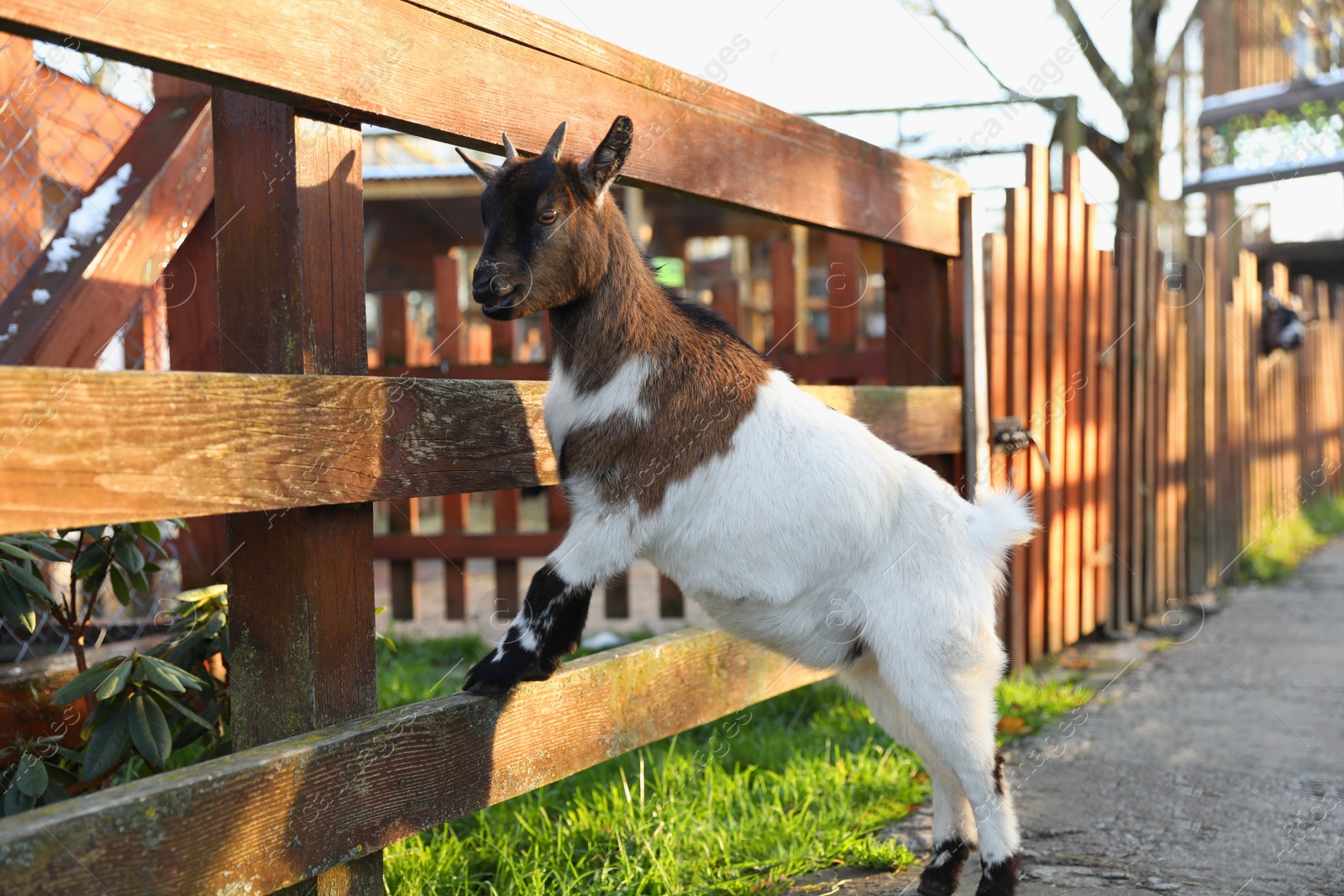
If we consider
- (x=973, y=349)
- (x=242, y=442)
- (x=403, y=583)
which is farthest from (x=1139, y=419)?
(x=242, y=442)

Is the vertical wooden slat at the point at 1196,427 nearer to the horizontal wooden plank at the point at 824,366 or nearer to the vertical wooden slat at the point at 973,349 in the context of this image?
the horizontal wooden plank at the point at 824,366

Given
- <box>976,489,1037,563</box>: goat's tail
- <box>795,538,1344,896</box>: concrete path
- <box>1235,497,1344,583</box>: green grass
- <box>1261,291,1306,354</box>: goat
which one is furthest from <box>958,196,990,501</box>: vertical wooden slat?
<box>1261,291,1306,354</box>: goat

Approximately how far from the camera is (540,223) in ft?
6.95

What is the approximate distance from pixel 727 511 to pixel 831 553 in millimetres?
265

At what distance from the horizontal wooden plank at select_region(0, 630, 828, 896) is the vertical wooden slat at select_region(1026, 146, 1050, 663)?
2572mm

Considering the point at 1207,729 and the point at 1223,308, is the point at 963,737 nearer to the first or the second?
the point at 1207,729

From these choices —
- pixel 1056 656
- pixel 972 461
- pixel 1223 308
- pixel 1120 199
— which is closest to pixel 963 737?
pixel 972 461

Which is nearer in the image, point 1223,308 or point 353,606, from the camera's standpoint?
point 353,606

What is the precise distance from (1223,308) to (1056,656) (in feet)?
12.9

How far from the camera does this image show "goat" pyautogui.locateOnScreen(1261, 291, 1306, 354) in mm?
8961

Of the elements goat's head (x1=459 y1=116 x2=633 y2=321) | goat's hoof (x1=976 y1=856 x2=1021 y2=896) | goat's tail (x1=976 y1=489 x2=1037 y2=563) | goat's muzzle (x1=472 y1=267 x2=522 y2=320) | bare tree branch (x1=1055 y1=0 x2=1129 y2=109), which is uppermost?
bare tree branch (x1=1055 y1=0 x2=1129 y2=109)

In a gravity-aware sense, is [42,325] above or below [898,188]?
below

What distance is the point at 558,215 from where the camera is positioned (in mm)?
2139

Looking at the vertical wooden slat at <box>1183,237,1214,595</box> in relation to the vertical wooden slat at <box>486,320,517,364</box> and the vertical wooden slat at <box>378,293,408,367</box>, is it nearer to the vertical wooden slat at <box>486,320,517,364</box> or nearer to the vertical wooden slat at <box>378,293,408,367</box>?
the vertical wooden slat at <box>486,320,517,364</box>
